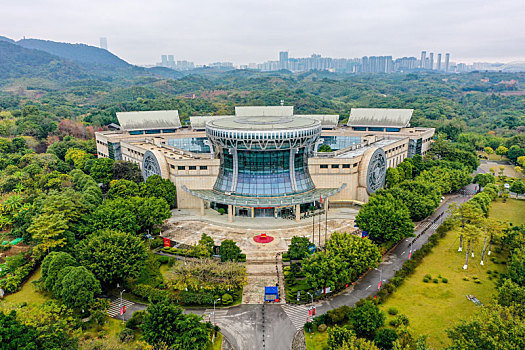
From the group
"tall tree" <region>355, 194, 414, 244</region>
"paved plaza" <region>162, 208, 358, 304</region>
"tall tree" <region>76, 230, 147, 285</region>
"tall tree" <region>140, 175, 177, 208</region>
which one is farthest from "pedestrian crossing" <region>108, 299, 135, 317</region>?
"tall tree" <region>355, 194, 414, 244</region>

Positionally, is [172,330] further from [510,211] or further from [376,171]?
[510,211]

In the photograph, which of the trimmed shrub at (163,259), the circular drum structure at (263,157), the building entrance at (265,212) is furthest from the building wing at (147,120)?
the trimmed shrub at (163,259)

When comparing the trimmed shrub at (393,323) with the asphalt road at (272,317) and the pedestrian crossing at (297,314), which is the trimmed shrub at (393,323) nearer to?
the asphalt road at (272,317)

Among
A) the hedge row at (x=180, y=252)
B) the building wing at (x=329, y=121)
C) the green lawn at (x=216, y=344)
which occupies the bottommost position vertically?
the green lawn at (x=216, y=344)

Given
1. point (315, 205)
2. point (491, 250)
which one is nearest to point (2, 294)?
point (315, 205)

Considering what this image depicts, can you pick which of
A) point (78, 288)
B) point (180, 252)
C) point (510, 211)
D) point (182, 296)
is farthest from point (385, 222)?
point (78, 288)

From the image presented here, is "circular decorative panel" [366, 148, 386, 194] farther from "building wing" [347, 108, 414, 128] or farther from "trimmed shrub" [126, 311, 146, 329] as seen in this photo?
"trimmed shrub" [126, 311, 146, 329]
